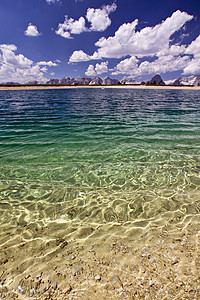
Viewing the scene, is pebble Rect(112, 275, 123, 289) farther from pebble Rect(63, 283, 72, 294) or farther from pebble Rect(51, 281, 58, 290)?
pebble Rect(51, 281, 58, 290)

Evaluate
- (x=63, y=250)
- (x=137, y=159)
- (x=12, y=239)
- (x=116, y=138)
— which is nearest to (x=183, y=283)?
(x=63, y=250)

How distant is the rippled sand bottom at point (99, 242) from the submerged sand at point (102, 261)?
0.04 ft

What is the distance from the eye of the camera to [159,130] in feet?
38.8

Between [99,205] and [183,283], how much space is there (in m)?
2.68

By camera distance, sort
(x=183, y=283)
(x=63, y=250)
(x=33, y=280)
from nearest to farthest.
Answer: (x=183, y=283), (x=33, y=280), (x=63, y=250)

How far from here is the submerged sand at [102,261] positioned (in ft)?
7.22

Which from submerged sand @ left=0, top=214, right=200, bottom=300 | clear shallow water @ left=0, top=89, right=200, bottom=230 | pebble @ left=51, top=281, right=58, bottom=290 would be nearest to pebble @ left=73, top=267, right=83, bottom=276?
submerged sand @ left=0, top=214, right=200, bottom=300

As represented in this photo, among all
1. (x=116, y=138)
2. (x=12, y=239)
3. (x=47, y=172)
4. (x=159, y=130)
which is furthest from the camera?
(x=159, y=130)

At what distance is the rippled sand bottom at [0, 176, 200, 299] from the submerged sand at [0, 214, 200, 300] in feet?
0.04

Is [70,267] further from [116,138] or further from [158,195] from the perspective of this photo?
[116,138]

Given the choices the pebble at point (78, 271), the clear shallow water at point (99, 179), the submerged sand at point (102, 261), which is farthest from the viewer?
the clear shallow water at point (99, 179)

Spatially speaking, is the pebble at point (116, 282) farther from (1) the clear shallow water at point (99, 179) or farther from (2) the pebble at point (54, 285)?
(1) the clear shallow water at point (99, 179)

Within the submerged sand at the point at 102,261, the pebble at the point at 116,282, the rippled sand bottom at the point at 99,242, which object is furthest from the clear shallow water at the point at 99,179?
the pebble at the point at 116,282

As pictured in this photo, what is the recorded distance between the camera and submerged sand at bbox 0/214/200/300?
7.22ft
